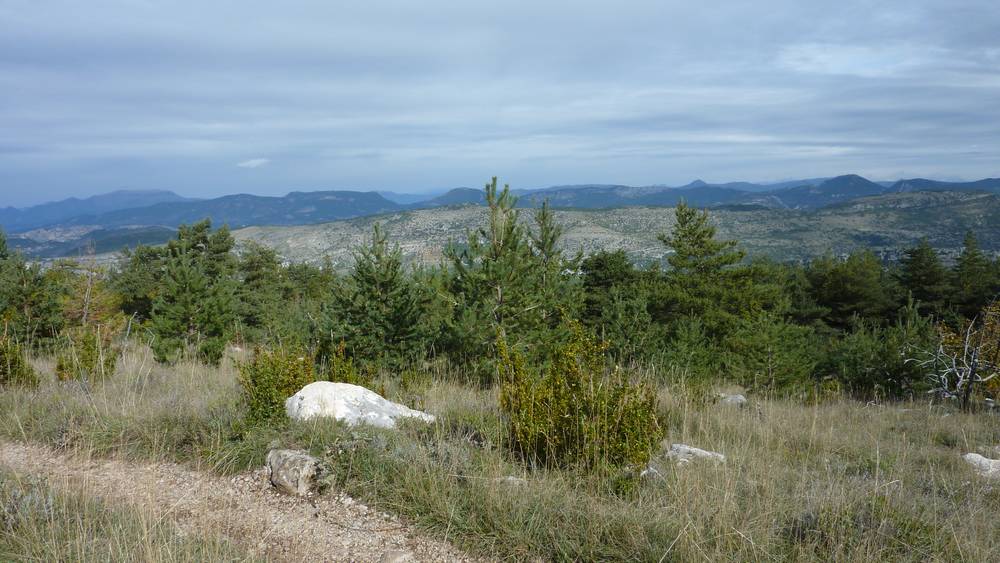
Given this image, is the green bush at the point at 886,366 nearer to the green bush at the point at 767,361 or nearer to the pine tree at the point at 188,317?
the green bush at the point at 767,361

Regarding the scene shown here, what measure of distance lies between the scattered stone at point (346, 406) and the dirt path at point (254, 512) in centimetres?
100

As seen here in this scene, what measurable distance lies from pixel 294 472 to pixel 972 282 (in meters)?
Result: 53.3

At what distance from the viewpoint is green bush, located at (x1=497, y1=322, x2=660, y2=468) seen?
413 cm

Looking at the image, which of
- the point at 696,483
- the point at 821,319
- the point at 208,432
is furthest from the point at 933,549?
the point at 821,319

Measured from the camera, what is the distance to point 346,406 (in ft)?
18.0

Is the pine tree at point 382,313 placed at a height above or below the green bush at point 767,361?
above

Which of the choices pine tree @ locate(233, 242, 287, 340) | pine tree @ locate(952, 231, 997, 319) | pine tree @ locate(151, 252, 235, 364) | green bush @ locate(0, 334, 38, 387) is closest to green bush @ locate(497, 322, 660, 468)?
green bush @ locate(0, 334, 38, 387)

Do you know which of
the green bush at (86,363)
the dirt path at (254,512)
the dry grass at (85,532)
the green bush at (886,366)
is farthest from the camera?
the green bush at (886,366)

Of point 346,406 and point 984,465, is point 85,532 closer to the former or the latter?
point 346,406

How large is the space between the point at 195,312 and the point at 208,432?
9.90 m

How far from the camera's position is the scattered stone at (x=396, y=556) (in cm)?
317

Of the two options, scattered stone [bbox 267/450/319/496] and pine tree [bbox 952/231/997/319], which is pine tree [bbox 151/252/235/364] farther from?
pine tree [bbox 952/231/997/319]

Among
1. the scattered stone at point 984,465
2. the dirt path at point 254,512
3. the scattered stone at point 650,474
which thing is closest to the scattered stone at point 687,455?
the scattered stone at point 650,474

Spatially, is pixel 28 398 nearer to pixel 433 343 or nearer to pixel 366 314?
pixel 366 314
